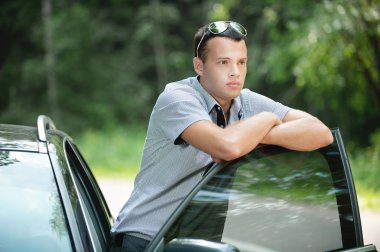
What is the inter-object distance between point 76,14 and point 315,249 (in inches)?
1053

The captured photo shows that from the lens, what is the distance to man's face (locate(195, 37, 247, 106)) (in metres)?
2.86

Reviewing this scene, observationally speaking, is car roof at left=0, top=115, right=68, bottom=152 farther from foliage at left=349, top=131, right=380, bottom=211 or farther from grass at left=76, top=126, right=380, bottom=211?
foliage at left=349, top=131, right=380, bottom=211

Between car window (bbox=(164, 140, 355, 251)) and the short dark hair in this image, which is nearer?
car window (bbox=(164, 140, 355, 251))

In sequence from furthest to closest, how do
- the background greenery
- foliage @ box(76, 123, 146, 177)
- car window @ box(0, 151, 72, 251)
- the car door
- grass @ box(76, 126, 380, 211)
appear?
the background greenery
foliage @ box(76, 123, 146, 177)
grass @ box(76, 126, 380, 211)
car window @ box(0, 151, 72, 251)
the car door

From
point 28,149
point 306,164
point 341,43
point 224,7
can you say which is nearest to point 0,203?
point 28,149

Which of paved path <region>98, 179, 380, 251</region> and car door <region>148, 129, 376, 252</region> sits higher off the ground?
paved path <region>98, 179, 380, 251</region>

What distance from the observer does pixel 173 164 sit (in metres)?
2.70

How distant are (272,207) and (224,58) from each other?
2.20ft

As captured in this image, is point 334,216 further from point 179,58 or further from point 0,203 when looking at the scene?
point 179,58

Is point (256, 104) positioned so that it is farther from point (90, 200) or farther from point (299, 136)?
point (90, 200)

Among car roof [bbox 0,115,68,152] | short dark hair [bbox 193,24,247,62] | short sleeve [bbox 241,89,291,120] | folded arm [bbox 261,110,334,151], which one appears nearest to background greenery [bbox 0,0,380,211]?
car roof [bbox 0,115,68,152]

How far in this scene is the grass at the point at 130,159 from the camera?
10.8 meters

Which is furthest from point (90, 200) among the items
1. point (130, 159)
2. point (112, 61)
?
point (112, 61)

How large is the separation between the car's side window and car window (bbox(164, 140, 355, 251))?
51 cm
